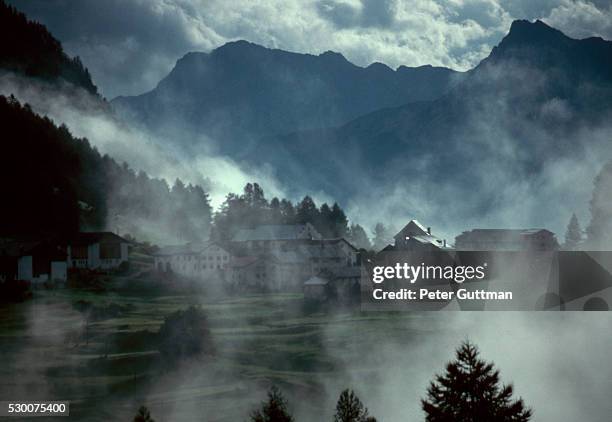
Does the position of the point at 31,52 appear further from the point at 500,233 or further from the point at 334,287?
the point at 500,233

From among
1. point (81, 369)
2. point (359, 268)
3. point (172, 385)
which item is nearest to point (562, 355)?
point (359, 268)

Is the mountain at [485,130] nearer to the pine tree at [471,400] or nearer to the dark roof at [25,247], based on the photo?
the dark roof at [25,247]

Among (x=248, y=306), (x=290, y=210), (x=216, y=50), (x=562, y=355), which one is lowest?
(x=562, y=355)

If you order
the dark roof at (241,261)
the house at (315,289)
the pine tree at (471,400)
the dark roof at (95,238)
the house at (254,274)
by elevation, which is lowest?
the pine tree at (471,400)

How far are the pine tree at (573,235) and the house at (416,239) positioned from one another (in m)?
5.92

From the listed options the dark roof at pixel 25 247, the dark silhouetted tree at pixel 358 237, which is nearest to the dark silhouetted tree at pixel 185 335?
the dark roof at pixel 25 247

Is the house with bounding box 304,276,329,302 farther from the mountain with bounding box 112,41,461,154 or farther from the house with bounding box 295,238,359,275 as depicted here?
the mountain with bounding box 112,41,461,154

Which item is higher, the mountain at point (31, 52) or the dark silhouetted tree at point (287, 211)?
the mountain at point (31, 52)

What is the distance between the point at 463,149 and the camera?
2973 cm

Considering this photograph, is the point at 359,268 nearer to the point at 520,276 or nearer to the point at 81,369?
the point at 520,276

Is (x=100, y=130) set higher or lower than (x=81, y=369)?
higher

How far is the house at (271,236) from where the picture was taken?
23.1 metres

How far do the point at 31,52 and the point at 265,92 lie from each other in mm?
10602

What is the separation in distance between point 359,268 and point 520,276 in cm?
605
